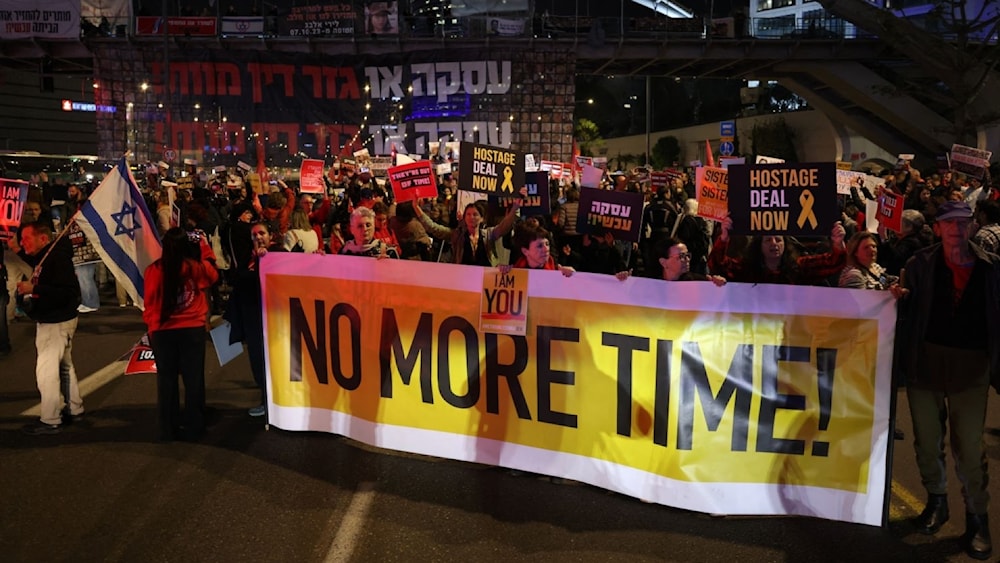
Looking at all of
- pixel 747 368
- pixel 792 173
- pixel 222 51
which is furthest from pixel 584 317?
pixel 222 51

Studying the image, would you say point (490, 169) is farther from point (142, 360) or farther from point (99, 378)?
point (99, 378)

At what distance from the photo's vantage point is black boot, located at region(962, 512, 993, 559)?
166 inches

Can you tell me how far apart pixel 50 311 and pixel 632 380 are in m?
4.54

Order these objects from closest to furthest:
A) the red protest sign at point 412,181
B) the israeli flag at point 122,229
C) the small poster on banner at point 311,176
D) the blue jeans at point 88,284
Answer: the israeli flag at point 122,229, the red protest sign at point 412,181, the blue jeans at point 88,284, the small poster on banner at point 311,176

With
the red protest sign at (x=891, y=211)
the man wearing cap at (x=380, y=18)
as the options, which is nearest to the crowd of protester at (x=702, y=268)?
the red protest sign at (x=891, y=211)

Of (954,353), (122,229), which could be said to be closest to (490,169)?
(122,229)

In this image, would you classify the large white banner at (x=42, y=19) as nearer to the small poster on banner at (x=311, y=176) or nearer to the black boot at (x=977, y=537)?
the small poster on banner at (x=311, y=176)

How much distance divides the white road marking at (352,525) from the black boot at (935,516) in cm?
309

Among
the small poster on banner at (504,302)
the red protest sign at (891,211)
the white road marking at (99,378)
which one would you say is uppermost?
the red protest sign at (891,211)

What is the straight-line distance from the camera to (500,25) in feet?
92.8

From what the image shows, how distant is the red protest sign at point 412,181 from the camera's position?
9586mm

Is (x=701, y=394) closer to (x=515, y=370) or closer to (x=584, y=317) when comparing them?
(x=584, y=317)

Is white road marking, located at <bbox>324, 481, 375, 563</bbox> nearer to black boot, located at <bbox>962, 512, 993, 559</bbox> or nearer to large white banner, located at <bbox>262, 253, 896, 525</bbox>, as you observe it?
large white banner, located at <bbox>262, 253, 896, 525</bbox>

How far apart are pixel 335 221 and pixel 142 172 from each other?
58.2ft
